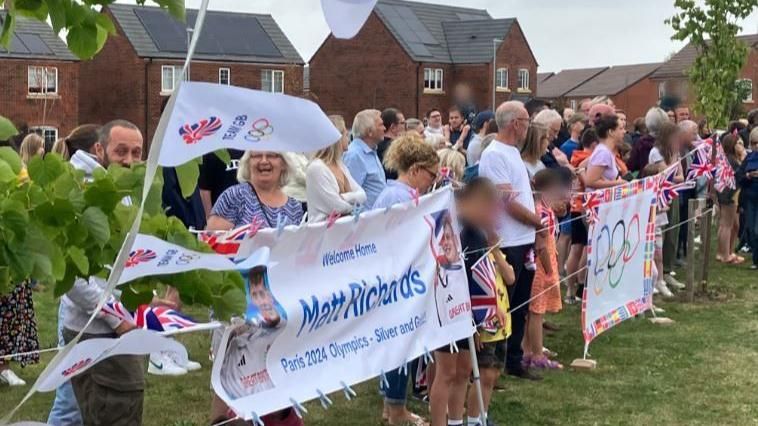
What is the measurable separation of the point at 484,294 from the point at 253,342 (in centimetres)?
240

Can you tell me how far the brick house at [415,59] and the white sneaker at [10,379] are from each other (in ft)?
81.5

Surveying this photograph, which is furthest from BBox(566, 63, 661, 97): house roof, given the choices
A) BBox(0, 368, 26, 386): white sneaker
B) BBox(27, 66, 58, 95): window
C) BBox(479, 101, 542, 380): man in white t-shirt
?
BBox(0, 368, 26, 386): white sneaker

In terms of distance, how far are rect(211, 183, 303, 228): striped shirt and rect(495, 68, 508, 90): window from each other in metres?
37.6

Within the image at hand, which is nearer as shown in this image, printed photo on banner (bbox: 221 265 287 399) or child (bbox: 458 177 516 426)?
printed photo on banner (bbox: 221 265 287 399)

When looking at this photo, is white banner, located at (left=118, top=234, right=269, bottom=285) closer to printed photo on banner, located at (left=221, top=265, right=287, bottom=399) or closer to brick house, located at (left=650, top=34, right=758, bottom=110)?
printed photo on banner, located at (left=221, top=265, right=287, bottom=399)

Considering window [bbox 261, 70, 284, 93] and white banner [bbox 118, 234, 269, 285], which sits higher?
window [bbox 261, 70, 284, 93]

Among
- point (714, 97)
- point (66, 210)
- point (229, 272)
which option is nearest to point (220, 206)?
point (229, 272)

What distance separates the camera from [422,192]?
651cm

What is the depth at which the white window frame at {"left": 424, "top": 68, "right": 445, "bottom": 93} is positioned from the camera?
1327 inches

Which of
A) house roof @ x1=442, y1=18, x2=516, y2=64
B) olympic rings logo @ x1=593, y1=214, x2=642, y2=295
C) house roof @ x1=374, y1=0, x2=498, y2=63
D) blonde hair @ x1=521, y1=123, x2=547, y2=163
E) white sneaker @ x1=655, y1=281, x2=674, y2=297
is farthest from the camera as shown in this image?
house roof @ x1=374, y1=0, x2=498, y2=63

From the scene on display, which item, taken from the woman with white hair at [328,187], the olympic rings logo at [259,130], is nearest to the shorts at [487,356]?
the woman with white hair at [328,187]

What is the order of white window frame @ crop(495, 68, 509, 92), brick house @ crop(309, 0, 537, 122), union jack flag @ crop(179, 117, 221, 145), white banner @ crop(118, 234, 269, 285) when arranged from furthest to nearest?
white window frame @ crop(495, 68, 509, 92) → brick house @ crop(309, 0, 537, 122) → white banner @ crop(118, 234, 269, 285) → union jack flag @ crop(179, 117, 221, 145)

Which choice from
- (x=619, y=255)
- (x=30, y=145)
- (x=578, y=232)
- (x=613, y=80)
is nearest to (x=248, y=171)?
(x=30, y=145)

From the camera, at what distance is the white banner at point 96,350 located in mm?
2496
